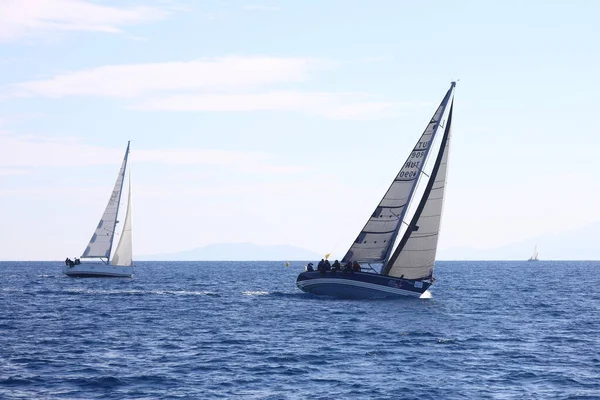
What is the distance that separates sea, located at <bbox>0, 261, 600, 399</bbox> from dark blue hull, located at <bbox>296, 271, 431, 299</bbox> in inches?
24.8

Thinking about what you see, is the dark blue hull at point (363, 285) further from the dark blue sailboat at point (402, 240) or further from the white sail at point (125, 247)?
the white sail at point (125, 247)

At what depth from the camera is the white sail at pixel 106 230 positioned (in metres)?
84.9

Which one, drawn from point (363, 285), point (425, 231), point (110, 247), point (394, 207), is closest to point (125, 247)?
point (110, 247)

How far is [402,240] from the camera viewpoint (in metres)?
51.4

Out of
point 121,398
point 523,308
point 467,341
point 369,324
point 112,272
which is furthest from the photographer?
point 112,272

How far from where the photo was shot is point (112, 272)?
85062 mm

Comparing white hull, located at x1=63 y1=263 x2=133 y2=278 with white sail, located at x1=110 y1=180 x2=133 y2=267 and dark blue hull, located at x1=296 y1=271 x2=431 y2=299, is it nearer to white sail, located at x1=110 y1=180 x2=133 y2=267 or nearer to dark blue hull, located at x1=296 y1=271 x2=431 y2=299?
white sail, located at x1=110 y1=180 x2=133 y2=267

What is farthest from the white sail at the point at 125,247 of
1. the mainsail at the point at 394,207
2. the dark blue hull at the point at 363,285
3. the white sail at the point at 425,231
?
the white sail at the point at 425,231

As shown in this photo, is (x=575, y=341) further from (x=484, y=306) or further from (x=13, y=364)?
(x=13, y=364)

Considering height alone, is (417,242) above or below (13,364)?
above

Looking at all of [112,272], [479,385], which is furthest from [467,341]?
[112,272]

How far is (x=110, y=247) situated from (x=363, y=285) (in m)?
40.5

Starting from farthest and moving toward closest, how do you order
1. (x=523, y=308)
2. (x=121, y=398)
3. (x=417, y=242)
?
(x=523, y=308)
(x=417, y=242)
(x=121, y=398)

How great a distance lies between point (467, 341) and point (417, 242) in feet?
50.1
